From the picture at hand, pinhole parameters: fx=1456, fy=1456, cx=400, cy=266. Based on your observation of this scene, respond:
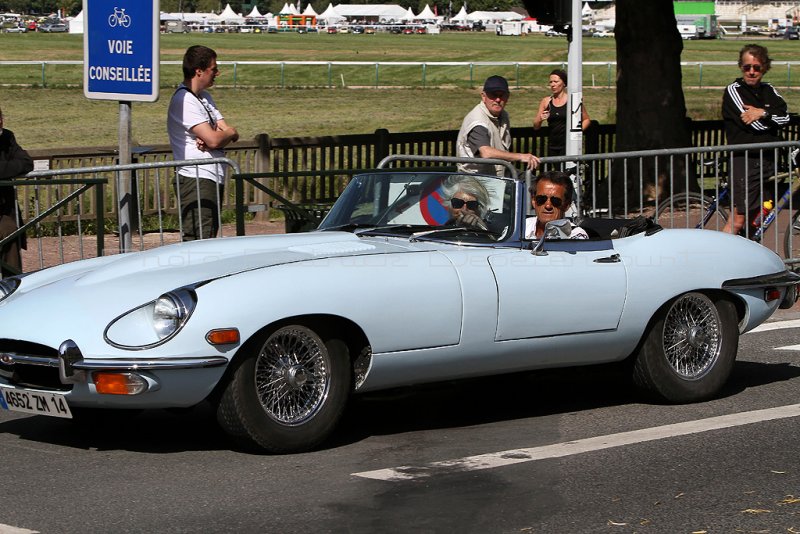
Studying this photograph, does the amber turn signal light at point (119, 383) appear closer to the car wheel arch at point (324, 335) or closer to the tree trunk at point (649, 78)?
the car wheel arch at point (324, 335)

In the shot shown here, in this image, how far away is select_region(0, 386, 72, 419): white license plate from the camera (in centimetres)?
652

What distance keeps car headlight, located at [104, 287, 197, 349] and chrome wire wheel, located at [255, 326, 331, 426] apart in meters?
0.41

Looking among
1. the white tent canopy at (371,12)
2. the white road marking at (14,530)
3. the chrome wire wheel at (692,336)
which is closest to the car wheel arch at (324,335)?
the white road marking at (14,530)

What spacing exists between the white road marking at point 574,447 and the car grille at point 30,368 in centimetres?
147

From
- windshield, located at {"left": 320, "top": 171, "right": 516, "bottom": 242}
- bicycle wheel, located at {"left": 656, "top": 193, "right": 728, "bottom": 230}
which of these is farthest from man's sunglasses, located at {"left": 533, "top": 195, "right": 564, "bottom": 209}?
bicycle wheel, located at {"left": 656, "top": 193, "right": 728, "bottom": 230}

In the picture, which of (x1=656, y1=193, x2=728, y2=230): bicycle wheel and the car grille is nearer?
the car grille

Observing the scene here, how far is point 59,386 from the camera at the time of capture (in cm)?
657

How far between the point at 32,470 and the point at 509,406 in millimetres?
2755

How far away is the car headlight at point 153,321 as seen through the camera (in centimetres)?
640

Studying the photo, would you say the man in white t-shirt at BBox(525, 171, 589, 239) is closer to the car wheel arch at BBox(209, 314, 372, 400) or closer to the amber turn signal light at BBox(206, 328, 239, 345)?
the car wheel arch at BBox(209, 314, 372, 400)

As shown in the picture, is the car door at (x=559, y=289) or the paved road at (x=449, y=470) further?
the car door at (x=559, y=289)

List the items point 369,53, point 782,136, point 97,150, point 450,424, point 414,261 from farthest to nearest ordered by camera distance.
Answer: point 369,53
point 782,136
point 97,150
point 450,424
point 414,261

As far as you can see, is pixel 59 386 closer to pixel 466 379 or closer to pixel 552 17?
pixel 466 379

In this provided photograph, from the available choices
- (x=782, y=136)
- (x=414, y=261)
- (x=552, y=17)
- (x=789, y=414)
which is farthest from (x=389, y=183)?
(x=782, y=136)
